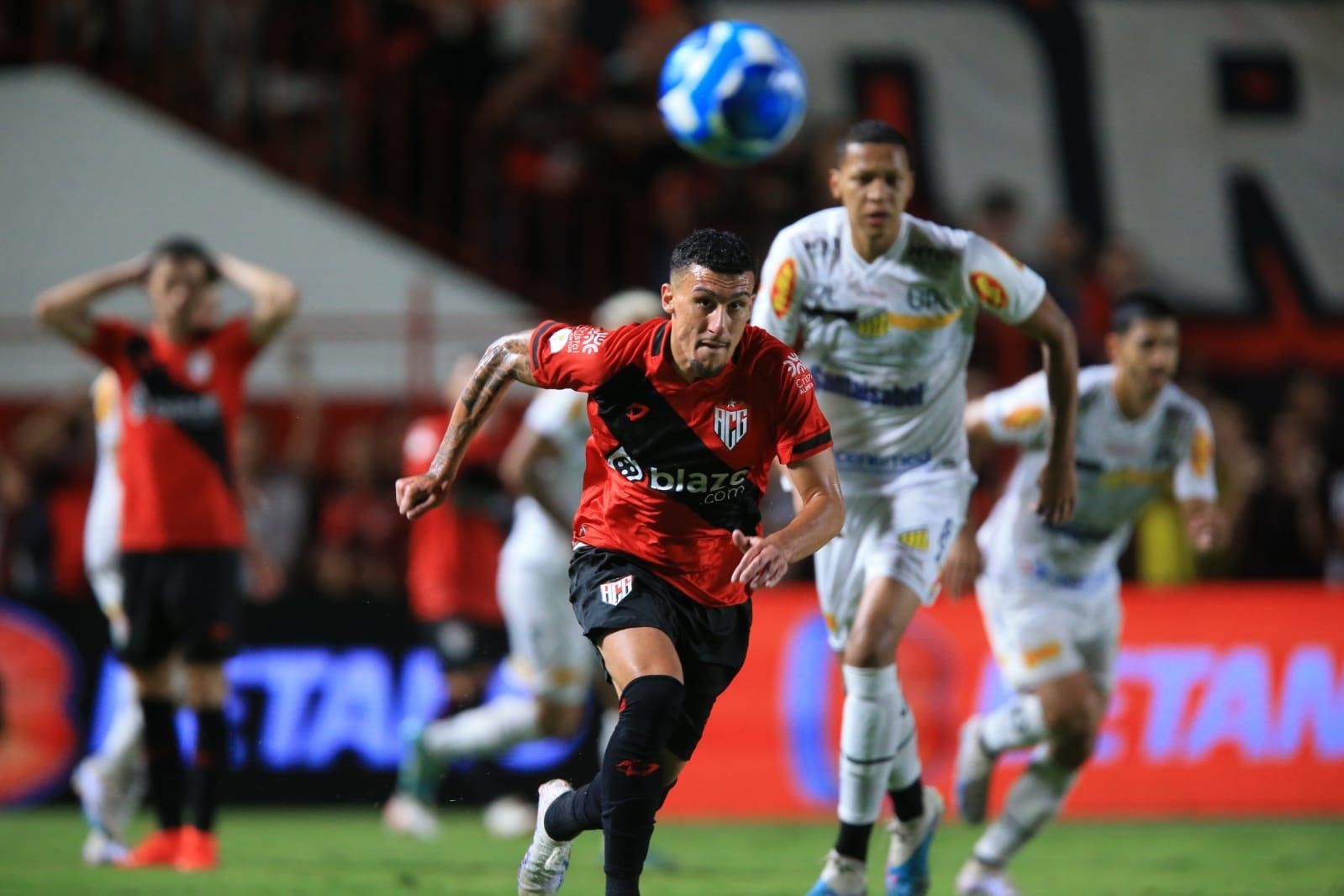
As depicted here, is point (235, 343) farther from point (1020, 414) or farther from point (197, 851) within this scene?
point (1020, 414)

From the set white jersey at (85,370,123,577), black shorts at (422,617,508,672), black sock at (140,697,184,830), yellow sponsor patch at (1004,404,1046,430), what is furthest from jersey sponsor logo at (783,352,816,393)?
black shorts at (422,617,508,672)

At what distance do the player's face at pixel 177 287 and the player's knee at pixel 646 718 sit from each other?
4218 mm

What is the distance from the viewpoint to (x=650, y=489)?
20.1 feet

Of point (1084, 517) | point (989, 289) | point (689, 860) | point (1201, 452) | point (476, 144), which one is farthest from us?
point (476, 144)

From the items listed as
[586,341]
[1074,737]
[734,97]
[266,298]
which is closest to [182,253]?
[266,298]

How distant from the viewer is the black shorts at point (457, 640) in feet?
39.0

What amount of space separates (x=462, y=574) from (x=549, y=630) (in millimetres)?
1771

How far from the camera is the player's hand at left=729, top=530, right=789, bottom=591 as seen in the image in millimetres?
5434

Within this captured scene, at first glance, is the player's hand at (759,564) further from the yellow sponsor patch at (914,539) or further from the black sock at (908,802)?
the black sock at (908,802)

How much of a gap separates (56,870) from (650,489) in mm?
4218

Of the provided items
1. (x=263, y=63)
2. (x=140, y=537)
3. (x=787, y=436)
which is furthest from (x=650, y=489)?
(x=263, y=63)

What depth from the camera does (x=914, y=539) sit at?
7121mm

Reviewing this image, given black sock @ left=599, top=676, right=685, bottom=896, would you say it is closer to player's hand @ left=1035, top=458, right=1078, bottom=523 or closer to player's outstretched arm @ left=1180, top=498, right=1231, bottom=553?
player's hand @ left=1035, top=458, right=1078, bottom=523

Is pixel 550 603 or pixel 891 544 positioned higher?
pixel 891 544
